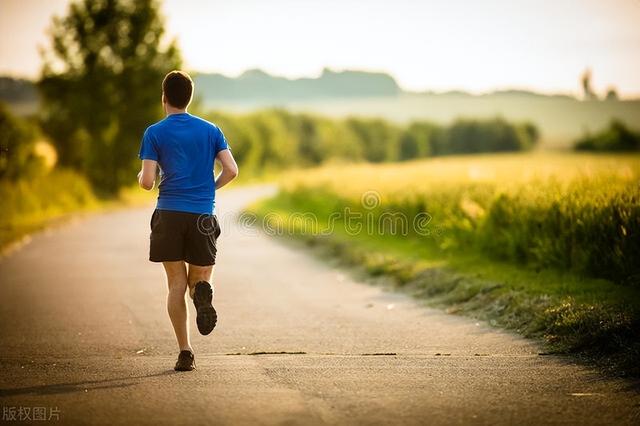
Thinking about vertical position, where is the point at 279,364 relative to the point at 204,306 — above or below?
below

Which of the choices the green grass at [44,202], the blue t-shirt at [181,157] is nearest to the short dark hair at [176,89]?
the blue t-shirt at [181,157]

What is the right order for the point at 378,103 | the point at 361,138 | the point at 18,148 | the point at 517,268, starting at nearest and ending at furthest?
the point at 517,268 → the point at 18,148 → the point at 361,138 → the point at 378,103

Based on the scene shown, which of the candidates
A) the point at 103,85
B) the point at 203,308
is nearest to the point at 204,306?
the point at 203,308

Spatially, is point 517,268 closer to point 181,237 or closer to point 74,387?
point 181,237

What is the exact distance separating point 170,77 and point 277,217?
1798cm

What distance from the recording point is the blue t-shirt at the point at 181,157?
589cm

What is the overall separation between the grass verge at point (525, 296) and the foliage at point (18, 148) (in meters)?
13.9

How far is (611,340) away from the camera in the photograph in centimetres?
647

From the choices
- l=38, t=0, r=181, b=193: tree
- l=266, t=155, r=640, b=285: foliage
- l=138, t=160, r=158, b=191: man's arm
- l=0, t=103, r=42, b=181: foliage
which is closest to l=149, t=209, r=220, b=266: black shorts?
l=138, t=160, r=158, b=191: man's arm

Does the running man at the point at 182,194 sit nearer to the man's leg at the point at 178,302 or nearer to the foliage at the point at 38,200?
the man's leg at the point at 178,302

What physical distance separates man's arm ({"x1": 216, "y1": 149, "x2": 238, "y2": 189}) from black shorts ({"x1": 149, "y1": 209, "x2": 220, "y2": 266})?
364 mm

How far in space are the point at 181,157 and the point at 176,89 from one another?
1.85 ft

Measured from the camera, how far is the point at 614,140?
64250mm

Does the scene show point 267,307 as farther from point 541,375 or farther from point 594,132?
point 594,132
